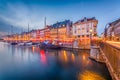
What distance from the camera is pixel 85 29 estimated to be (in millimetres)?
65125

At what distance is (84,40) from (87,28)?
8523mm

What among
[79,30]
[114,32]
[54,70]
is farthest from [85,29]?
[54,70]

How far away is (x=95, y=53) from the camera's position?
Answer: 30.2 meters

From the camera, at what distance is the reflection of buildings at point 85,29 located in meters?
61.2

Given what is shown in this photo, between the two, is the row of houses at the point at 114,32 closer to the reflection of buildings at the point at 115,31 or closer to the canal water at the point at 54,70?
the reflection of buildings at the point at 115,31

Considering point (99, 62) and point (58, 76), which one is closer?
point (58, 76)

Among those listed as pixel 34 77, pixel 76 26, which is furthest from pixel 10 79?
pixel 76 26

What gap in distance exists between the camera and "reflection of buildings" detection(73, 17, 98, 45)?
61.2 metres

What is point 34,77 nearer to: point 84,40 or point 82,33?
point 84,40

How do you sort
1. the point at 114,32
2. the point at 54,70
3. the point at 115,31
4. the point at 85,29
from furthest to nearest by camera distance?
1. the point at 85,29
2. the point at 114,32
3. the point at 115,31
4. the point at 54,70

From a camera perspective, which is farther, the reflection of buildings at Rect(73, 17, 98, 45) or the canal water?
the reflection of buildings at Rect(73, 17, 98, 45)

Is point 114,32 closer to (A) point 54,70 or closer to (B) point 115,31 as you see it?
(B) point 115,31

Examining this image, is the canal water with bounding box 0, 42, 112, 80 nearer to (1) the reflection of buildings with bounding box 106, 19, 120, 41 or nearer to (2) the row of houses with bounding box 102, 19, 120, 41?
(2) the row of houses with bounding box 102, 19, 120, 41

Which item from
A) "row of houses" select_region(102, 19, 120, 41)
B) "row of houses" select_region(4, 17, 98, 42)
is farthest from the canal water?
"row of houses" select_region(4, 17, 98, 42)
